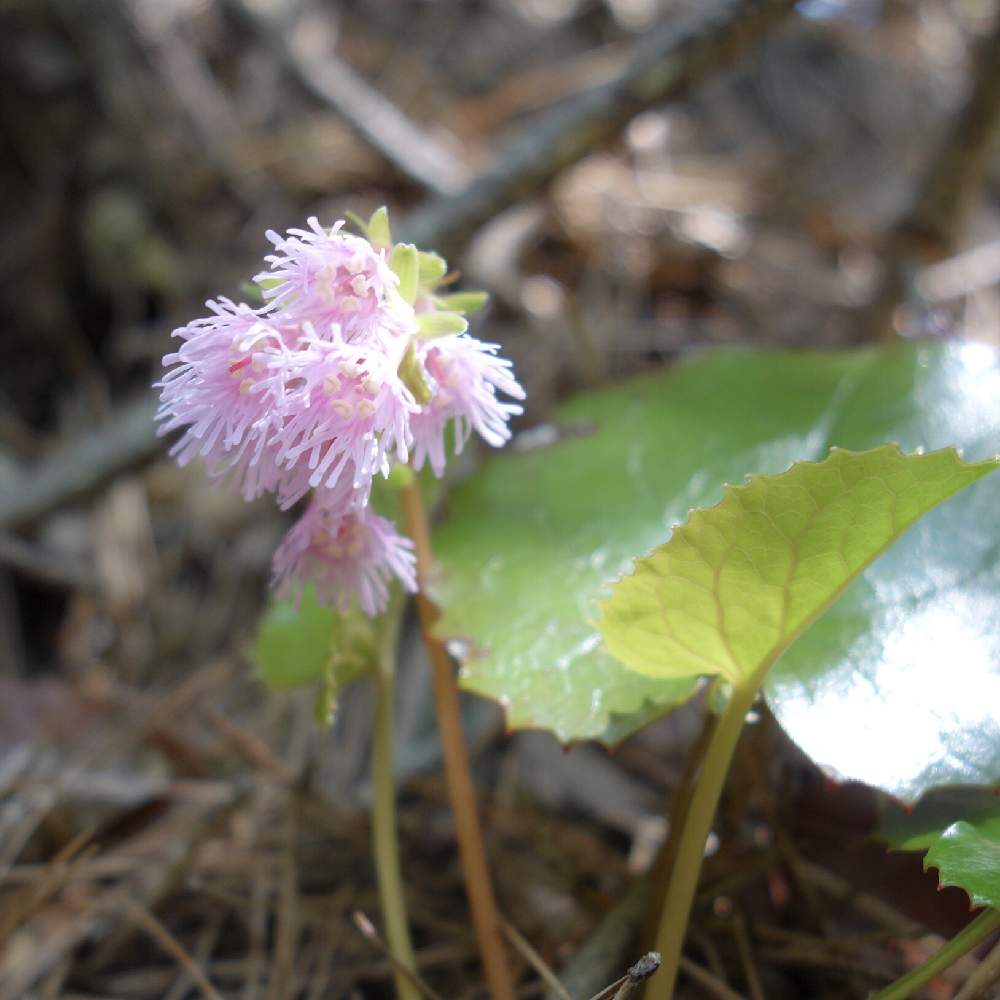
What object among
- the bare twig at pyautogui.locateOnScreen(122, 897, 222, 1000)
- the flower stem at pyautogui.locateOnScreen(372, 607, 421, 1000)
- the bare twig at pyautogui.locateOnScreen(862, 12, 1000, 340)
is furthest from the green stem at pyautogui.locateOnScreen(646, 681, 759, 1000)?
the bare twig at pyautogui.locateOnScreen(862, 12, 1000, 340)

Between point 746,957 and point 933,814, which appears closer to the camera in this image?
point 933,814

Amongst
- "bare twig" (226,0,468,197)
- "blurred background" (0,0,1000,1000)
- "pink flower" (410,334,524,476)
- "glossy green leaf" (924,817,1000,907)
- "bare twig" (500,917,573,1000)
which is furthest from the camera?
"bare twig" (226,0,468,197)

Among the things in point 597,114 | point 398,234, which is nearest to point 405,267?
point 398,234

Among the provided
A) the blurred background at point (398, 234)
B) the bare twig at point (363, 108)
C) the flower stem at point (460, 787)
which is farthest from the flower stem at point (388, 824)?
the bare twig at point (363, 108)

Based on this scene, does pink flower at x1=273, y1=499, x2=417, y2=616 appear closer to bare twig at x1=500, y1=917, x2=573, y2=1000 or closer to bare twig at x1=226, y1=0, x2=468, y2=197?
bare twig at x1=500, y1=917, x2=573, y2=1000

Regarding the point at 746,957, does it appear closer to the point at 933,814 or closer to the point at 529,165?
the point at 933,814
